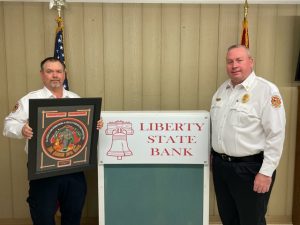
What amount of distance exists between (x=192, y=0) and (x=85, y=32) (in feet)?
3.02

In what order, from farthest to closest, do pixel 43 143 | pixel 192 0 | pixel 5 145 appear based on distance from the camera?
1. pixel 5 145
2. pixel 192 0
3. pixel 43 143

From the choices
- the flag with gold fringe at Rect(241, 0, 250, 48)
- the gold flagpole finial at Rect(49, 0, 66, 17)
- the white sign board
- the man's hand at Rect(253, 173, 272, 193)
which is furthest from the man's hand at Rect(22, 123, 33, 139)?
the flag with gold fringe at Rect(241, 0, 250, 48)

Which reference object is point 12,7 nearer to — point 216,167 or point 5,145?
point 5,145

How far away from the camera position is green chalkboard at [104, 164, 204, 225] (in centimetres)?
211

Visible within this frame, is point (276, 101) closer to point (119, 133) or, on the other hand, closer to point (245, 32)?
point (245, 32)

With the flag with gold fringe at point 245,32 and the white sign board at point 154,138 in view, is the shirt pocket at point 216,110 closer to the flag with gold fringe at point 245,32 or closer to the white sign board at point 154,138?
the white sign board at point 154,138

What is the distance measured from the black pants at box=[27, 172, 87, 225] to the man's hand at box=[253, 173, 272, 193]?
1127 mm

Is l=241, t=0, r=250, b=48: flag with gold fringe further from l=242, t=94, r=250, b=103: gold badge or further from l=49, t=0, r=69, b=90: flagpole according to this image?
l=49, t=0, r=69, b=90: flagpole

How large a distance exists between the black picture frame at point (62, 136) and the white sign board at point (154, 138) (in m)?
0.14

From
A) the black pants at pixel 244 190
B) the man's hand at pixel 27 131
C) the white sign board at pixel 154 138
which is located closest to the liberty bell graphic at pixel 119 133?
the white sign board at pixel 154 138

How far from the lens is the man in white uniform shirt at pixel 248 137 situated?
5.75 ft

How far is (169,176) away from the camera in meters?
2.11

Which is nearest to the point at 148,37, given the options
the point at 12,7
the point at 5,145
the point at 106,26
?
the point at 106,26

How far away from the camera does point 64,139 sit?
1859mm
